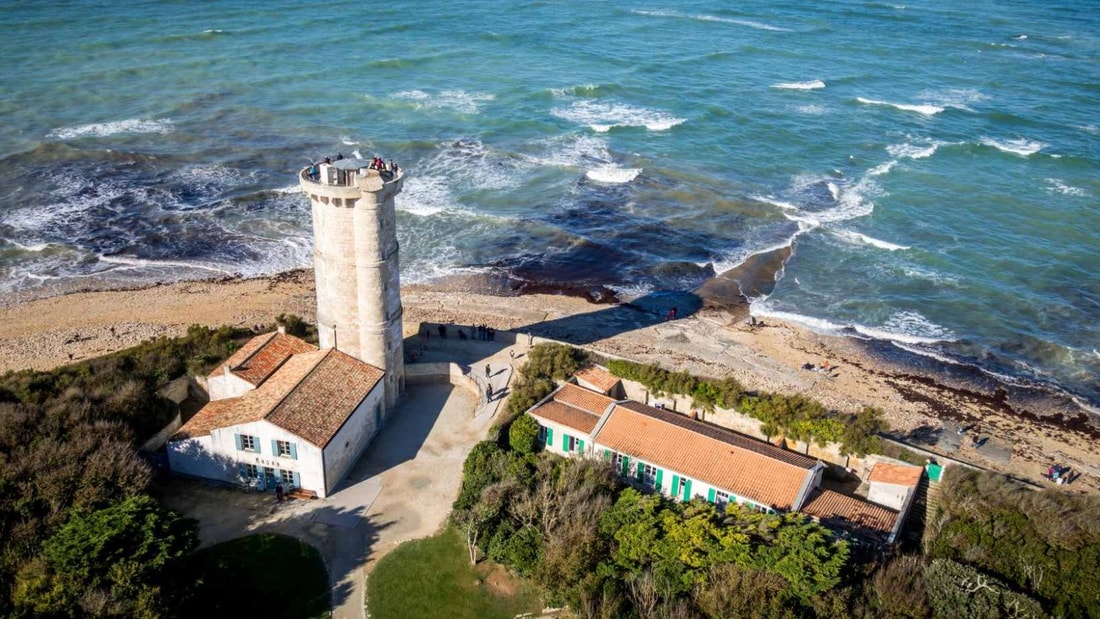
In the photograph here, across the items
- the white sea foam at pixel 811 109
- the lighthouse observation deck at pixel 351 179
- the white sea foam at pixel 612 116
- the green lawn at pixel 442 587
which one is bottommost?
the green lawn at pixel 442 587

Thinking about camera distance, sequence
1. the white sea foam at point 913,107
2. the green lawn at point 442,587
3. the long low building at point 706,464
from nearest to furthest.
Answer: the green lawn at point 442,587 < the long low building at point 706,464 < the white sea foam at point 913,107

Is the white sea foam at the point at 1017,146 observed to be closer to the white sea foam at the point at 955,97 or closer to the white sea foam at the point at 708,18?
the white sea foam at the point at 955,97

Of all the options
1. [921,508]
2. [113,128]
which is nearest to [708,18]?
[113,128]

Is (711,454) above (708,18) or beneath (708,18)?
beneath

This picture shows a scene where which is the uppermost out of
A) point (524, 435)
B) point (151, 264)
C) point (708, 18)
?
point (708, 18)

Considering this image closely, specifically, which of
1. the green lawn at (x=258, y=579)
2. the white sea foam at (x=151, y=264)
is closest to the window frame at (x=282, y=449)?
the green lawn at (x=258, y=579)

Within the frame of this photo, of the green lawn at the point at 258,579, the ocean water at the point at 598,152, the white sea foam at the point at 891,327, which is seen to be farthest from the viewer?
the ocean water at the point at 598,152

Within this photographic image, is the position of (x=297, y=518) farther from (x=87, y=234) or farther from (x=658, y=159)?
(x=658, y=159)

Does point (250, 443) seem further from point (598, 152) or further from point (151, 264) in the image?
point (598, 152)
